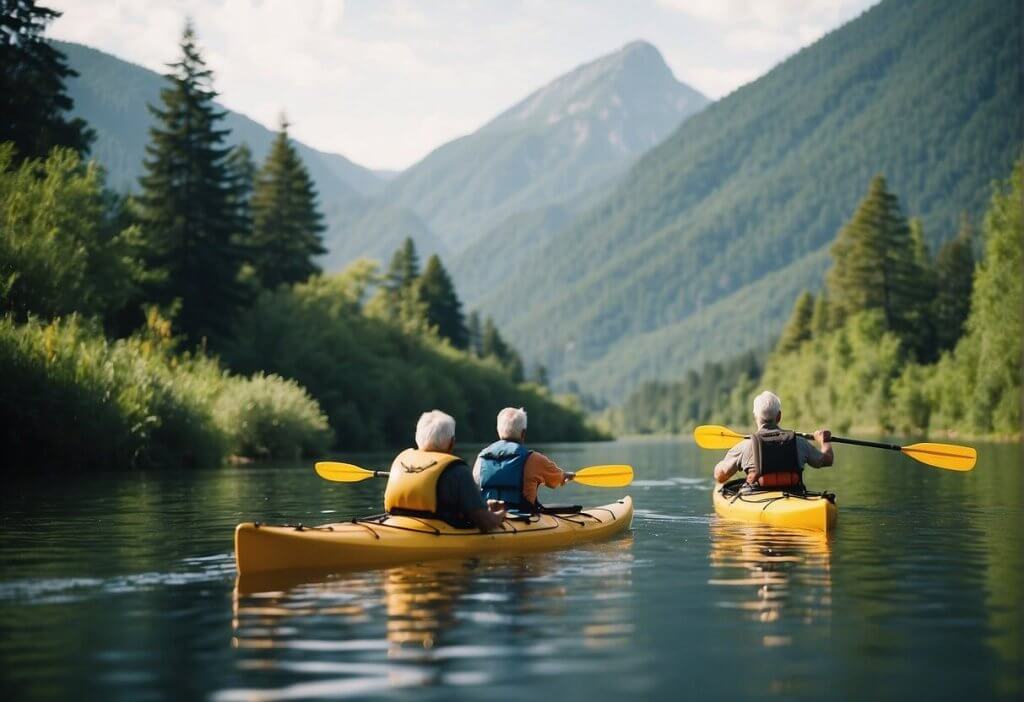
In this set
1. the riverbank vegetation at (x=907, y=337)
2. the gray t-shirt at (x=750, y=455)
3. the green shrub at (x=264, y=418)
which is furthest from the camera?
the riverbank vegetation at (x=907, y=337)

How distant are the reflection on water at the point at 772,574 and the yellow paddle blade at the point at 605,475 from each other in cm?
141

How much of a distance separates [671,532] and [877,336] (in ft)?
229

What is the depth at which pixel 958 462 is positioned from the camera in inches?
736

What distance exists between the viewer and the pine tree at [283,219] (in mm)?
67938

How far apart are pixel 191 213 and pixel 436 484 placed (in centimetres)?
4192

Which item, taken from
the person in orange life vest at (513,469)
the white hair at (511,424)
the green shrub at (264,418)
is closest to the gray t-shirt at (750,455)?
the person in orange life vest at (513,469)

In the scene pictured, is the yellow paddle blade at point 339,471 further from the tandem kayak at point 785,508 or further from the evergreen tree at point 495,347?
the evergreen tree at point 495,347

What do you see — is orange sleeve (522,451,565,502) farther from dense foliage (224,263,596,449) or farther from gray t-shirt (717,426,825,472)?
dense foliage (224,263,596,449)

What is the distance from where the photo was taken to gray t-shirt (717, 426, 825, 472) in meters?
16.5

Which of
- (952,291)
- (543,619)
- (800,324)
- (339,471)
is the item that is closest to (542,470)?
(339,471)

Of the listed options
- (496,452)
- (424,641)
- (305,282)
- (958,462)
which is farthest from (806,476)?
(305,282)

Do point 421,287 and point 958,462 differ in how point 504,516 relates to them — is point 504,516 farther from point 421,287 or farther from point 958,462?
point 421,287

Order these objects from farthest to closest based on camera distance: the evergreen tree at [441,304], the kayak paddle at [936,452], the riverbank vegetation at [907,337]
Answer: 1. the evergreen tree at [441,304]
2. the riverbank vegetation at [907,337]
3. the kayak paddle at [936,452]

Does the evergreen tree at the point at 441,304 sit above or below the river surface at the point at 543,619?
above
